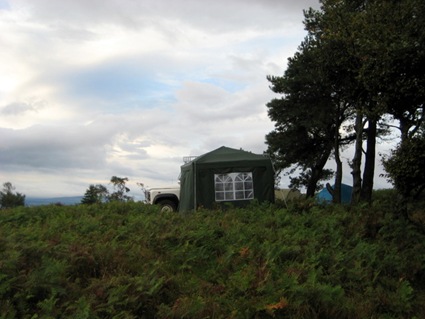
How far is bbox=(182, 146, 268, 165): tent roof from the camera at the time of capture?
15.4 metres

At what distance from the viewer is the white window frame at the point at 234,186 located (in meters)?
15.2

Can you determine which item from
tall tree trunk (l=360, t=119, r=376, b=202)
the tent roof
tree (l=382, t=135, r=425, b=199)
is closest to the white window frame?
the tent roof

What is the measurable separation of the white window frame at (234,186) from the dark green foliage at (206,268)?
3906mm

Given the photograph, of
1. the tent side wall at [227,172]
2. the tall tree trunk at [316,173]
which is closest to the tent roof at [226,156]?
the tent side wall at [227,172]

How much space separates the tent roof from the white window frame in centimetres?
53

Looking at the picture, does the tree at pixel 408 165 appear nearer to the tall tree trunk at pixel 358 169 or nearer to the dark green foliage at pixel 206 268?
the dark green foliage at pixel 206 268

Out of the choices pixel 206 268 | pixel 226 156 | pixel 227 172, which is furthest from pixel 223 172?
pixel 206 268

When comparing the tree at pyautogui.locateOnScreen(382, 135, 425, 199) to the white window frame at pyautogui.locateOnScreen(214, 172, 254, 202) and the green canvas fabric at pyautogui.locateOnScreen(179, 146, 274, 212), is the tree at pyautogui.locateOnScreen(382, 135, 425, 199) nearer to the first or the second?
the green canvas fabric at pyautogui.locateOnScreen(179, 146, 274, 212)

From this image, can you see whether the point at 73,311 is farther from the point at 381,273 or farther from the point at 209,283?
the point at 381,273

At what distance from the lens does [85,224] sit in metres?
9.15

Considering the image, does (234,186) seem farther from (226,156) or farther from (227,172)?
(226,156)

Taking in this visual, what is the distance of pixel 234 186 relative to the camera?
1523 centimetres

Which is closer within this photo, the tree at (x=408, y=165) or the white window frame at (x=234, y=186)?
the tree at (x=408, y=165)

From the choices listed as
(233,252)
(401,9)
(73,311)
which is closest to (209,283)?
(233,252)
